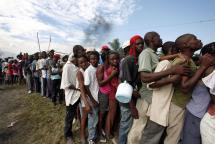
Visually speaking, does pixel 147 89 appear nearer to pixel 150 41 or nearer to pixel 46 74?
pixel 150 41

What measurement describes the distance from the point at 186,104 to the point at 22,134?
5.42 meters

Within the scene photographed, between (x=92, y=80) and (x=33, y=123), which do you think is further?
(x=33, y=123)

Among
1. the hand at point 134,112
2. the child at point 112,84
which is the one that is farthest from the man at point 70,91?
the hand at point 134,112

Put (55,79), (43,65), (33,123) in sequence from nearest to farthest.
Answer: (33,123), (55,79), (43,65)

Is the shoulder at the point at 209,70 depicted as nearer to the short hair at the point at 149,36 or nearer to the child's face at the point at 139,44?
the short hair at the point at 149,36

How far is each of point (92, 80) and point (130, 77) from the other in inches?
45.0

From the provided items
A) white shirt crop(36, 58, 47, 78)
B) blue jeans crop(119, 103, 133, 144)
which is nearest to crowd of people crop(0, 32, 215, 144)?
blue jeans crop(119, 103, 133, 144)

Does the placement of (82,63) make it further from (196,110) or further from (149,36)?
(196,110)

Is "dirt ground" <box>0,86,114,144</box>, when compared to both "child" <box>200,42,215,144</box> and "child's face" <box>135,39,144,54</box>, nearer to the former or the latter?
"child's face" <box>135,39,144,54</box>

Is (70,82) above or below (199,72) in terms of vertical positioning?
below

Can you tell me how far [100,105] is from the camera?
4.70 meters

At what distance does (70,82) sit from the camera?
5188mm

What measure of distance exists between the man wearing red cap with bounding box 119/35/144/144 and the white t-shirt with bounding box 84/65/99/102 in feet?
2.84

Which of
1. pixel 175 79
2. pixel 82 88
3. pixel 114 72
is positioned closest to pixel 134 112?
pixel 114 72
